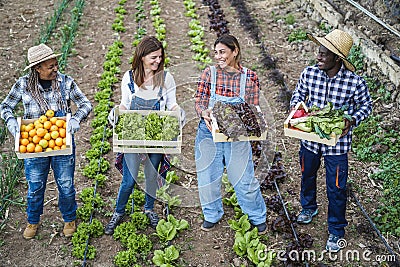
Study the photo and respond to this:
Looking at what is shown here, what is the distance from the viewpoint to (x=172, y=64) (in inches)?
328

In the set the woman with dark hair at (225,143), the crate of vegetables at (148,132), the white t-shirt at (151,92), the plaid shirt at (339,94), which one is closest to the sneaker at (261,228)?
the woman with dark hair at (225,143)

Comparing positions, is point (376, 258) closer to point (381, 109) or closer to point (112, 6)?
point (381, 109)

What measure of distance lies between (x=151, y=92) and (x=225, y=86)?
0.66 metres

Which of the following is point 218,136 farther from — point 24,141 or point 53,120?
point 24,141

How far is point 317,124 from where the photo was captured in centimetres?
428

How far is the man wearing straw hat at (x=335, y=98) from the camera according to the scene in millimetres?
4367

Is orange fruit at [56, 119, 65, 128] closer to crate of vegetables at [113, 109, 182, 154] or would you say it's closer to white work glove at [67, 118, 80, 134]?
Result: white work glove at [67, 118, 80, 134]

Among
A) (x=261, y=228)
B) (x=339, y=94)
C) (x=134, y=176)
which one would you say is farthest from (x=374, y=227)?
(x=134, y=176)

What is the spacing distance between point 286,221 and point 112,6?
693 cm

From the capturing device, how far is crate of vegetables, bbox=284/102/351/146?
424 centimetres

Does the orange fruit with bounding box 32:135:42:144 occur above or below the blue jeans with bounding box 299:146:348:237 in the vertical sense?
above

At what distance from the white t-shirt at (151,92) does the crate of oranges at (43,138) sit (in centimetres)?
53

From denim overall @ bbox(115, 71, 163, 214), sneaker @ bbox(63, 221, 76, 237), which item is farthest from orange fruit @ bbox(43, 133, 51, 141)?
sneaker @ bbox(63, 221, 76, 237)
